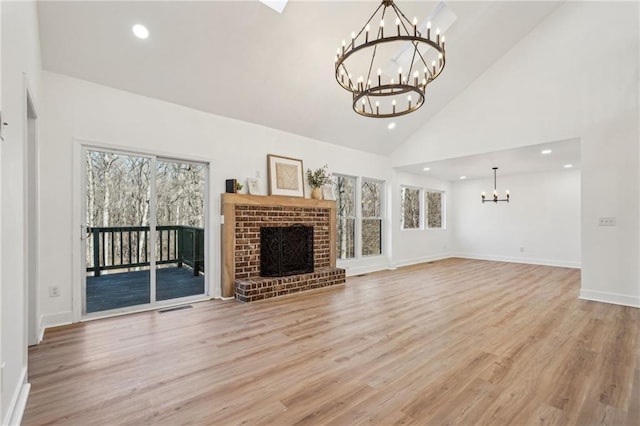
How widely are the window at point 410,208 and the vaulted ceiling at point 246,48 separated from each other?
3036mm

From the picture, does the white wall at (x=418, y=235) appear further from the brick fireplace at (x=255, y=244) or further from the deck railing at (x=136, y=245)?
the deck railing at (x=136, y=245)

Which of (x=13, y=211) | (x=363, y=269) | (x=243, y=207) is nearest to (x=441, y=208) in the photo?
(x=363, y=269)

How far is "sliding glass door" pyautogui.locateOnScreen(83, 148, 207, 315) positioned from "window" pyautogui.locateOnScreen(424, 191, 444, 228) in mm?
6117

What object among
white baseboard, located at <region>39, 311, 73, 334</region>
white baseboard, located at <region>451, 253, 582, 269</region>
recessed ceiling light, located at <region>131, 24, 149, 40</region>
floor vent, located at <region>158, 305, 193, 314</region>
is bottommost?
white baseboard, located at <region>451, 253, 582, 269</region>

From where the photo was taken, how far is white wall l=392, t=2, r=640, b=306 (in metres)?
4.05

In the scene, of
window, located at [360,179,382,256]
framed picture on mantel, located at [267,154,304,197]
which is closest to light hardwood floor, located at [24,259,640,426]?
framed picture on mantel, located at [267,154,304,197]

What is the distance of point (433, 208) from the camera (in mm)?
8703

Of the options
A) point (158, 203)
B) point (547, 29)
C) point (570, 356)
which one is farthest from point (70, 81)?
point (547, 29)

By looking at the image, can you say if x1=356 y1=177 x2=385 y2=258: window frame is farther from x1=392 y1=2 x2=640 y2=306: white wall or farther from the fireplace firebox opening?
x1=392 y1=2 x2=640 y2=306: white wall

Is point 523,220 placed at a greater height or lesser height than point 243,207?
lesser

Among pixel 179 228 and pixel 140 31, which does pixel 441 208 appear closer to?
pixel 179 228

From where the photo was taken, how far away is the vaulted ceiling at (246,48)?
3.00m

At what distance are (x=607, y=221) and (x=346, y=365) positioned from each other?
435cm

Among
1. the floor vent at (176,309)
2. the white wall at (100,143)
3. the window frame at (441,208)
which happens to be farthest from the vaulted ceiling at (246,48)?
the window frame at (441,208)
